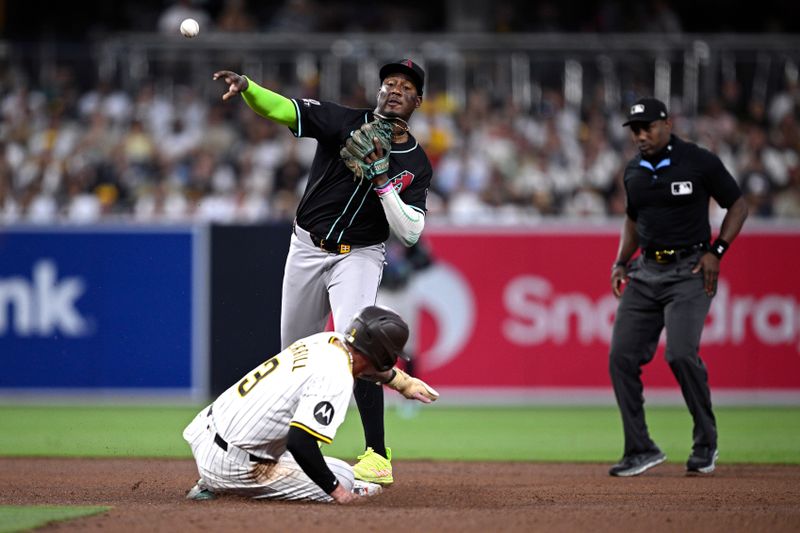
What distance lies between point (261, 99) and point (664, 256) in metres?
3.07

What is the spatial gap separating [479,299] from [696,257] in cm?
555

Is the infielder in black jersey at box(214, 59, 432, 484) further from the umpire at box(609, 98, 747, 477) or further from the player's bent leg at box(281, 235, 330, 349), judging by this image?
the umpire at box(609, 98, 747, 477)

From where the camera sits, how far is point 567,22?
64.5 feet

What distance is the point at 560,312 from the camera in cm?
1346

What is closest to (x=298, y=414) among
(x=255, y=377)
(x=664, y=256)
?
(x=255, y=377)

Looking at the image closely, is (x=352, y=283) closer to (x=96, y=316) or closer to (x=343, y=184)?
(x=343, y=184)

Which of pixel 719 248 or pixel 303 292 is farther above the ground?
pixel 719 248

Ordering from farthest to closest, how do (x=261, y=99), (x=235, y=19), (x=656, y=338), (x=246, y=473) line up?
(x=235, y=19)
(x=656, y=338)
(x=261, y=99)
(x=246, y=473)

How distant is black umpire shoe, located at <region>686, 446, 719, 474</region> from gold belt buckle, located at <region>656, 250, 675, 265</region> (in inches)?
51.0

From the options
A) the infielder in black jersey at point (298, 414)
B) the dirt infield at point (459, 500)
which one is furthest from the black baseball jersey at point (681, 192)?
the infielder in black jersey at point (298, 414)

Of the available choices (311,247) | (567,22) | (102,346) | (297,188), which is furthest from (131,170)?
(311,247)

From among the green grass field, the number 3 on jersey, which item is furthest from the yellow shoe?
the green grass field

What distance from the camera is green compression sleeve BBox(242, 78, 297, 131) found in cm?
682

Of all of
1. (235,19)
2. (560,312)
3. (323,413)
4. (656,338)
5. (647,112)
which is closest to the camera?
(323,413)
